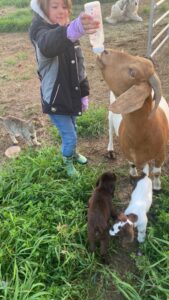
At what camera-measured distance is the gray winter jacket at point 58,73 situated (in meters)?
3.03

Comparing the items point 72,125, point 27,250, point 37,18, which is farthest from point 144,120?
point 27,250

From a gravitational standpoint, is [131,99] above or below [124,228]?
above

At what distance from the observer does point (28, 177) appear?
3.77 metres

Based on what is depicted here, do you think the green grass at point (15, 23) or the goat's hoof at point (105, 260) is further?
the green grass at point (15, 23)

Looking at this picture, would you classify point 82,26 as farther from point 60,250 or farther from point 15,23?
point 15,23

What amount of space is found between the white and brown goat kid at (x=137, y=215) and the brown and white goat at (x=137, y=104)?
0.93ft

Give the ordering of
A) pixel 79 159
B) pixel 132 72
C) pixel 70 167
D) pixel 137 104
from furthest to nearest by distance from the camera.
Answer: pixel 79 159, pixel 70 167, pixel 132 72, pixel 137 104

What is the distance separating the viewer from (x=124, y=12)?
27.6 ft

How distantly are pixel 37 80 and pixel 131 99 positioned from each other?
3.97 metres

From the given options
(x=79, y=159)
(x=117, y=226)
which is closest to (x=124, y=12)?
(x=79, y=159)

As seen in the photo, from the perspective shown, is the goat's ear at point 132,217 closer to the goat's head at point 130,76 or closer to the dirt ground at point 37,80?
the dirt ground at point 37,80

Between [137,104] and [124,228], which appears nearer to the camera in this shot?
[137,104]

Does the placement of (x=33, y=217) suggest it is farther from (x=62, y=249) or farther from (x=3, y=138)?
(x=3, y=138)

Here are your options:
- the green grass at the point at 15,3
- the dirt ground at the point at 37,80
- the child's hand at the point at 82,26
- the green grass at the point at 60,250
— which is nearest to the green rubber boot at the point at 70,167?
the green grass at the point at 60,250
